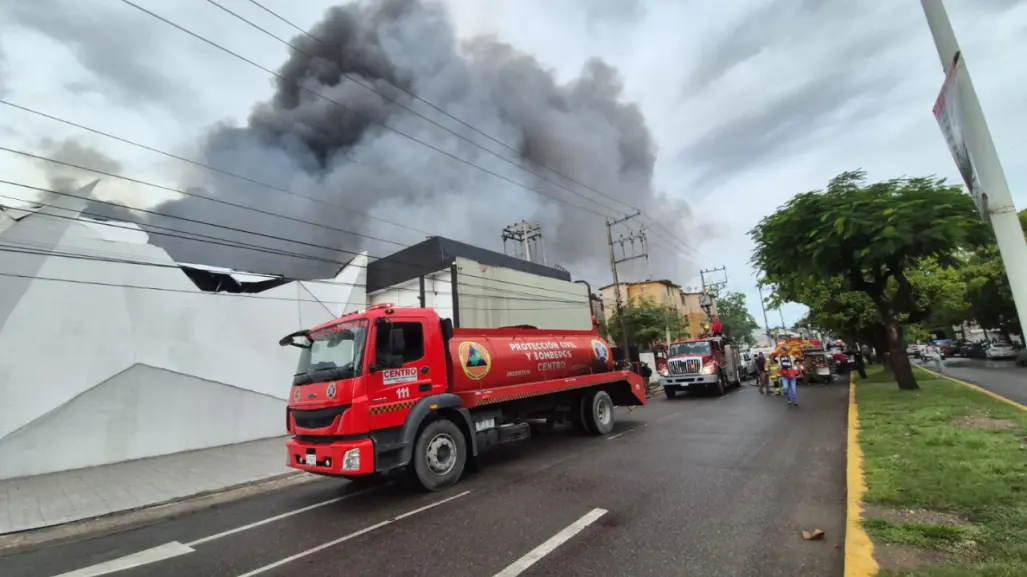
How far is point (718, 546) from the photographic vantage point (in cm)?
420

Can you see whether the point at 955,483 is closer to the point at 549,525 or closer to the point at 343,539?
the point at 549,525

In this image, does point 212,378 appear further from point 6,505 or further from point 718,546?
point 718,546

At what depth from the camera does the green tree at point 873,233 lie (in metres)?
10.8

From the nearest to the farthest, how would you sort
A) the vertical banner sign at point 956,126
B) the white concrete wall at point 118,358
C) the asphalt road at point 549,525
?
the vertical banner sign at point 956,126 → the asphalt road at point 549,525 → the white concrete wall at point 118,358

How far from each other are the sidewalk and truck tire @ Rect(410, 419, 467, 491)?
15.1ft

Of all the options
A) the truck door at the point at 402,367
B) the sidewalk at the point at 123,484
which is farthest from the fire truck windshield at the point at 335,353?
the sidewalk at the point at 123,484

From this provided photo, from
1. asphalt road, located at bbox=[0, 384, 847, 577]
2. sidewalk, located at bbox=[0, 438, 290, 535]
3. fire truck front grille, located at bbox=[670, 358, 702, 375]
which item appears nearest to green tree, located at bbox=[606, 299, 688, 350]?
fire truck front grille, located at bbox=[670, 358, 702, 375]

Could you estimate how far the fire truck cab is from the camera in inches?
717

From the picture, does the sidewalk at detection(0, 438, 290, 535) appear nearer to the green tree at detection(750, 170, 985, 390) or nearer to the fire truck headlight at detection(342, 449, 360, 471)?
the fire truck headlight at detection(342, 449, 360, 471)

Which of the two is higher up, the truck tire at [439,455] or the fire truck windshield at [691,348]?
the fire truck windshield at [691,348]

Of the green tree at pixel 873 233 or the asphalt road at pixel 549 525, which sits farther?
the green tree at pixel 873 233

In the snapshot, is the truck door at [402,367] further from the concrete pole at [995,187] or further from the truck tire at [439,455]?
the concrete pole at [995,187]

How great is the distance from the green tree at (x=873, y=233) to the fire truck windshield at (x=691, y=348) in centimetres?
476

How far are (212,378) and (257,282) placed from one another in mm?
3689
